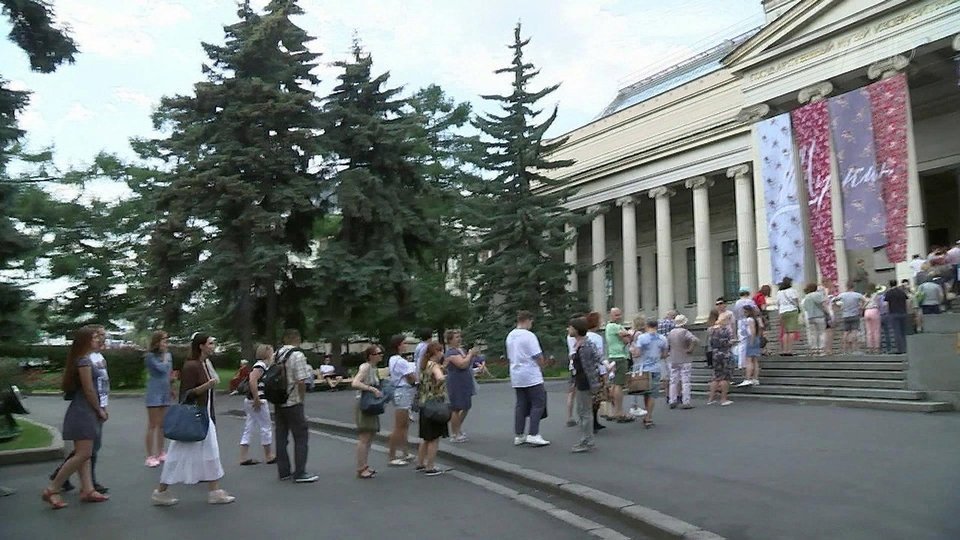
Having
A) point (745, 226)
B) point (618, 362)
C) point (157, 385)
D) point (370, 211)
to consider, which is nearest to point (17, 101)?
point (157, 385)

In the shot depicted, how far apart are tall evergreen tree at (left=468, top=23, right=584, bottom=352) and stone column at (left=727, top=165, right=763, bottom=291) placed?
704 centimetres

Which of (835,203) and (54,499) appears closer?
(54,499)

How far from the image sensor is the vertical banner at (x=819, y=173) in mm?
25562

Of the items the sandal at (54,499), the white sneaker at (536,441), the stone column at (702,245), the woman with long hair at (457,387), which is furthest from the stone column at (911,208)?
the sandal at (54,499)

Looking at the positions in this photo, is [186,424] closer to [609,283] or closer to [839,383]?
[839,383]

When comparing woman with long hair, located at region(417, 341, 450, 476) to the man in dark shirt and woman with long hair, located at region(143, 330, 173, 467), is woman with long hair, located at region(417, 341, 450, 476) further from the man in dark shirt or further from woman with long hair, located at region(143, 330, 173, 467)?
the man in dark shirt

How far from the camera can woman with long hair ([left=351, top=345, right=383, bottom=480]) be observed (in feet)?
30.9

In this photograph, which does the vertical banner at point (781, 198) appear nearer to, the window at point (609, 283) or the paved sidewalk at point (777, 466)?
the paved sidewalk at point (777, 466)

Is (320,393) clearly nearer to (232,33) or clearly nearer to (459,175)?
(232,33)

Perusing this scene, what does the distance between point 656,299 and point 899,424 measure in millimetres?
31043

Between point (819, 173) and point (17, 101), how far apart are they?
2297 cm

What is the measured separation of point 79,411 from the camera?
7973 mm

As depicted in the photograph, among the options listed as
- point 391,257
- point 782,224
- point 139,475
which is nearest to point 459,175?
point 391,257

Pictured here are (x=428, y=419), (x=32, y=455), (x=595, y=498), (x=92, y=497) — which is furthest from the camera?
(x=32, y=455)
